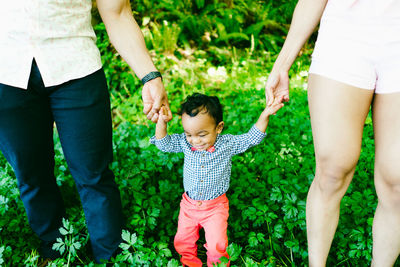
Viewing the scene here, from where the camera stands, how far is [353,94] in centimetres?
158

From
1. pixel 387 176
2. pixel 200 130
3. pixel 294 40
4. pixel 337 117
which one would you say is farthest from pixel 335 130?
pixel 200 130

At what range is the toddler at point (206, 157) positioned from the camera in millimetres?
2072

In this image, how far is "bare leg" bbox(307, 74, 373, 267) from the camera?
1600 mm

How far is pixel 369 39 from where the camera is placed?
4.91 ft

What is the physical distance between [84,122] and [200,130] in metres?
0.66

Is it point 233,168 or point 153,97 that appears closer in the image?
point 153,97

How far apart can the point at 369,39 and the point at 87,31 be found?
139 centimetres

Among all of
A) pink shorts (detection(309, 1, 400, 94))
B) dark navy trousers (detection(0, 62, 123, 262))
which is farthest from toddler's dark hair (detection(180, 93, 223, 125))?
pink shorts (detection(309, 1, 400, 94))

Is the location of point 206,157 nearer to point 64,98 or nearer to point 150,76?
point 150,76

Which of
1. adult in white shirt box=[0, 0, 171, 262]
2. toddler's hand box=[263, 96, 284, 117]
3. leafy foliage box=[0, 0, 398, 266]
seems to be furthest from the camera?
leafy foliage box=[0, 0, 398, 266]

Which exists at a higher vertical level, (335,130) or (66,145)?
(335,130)

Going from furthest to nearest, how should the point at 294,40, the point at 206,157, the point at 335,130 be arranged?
1. the point at 206,157
2. the point at 294,40
3. the point at 335,130

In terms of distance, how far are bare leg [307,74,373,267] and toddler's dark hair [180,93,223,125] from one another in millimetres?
592

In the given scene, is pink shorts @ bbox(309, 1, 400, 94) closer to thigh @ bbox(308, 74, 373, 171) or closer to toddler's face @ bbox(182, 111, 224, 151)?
thigh @ bbox(308, 74, 373, 171)
